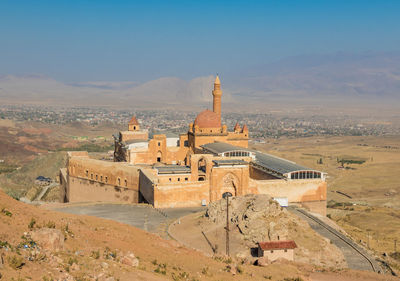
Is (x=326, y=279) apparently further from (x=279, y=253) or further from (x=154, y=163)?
(x=154, y=163)

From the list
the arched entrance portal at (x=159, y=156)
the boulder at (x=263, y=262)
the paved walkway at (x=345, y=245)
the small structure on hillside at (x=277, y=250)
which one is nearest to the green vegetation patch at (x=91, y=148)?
the arched entrance portal at (x=159, y=156)

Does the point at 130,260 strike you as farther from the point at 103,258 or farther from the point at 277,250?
the point at 277,250

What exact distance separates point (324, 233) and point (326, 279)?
9.30 metres

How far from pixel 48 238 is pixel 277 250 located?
12223mm

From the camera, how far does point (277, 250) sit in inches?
936

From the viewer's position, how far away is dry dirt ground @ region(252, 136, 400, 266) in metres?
39.8

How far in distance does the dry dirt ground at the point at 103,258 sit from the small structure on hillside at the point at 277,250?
119 cm

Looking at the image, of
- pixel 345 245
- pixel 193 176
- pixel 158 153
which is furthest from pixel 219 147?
pixel 345 245

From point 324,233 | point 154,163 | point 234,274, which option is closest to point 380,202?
point 154,163

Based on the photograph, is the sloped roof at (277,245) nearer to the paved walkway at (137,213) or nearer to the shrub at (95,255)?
the paved walkway at (137,213)

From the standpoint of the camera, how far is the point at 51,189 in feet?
207

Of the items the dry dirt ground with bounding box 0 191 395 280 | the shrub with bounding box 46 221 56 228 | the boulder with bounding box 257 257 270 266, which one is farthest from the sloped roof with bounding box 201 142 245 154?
the shrub with bounding box 46 221 56 228

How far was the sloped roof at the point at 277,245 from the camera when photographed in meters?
23.6

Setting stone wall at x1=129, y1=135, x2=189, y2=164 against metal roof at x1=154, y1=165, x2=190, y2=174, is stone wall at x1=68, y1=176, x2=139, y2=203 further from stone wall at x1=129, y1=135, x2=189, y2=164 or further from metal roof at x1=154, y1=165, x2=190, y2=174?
stone wall at x1=129, y1=135, x2=189, y2=164
